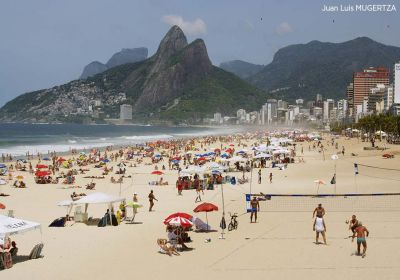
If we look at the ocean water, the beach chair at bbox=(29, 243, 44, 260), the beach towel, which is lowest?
the ocean water

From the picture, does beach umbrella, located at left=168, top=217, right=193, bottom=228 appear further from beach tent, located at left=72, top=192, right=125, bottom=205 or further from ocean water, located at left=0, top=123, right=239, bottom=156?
ocean water, located at left=0, top=123, right=239, bottom=156

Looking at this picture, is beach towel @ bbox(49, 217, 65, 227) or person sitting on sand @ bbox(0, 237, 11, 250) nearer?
person sitting on sand @ bbox(0, 237, 11, 250)

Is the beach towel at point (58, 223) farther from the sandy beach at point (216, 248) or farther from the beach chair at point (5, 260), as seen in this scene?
the beach chair at point (5, 260)

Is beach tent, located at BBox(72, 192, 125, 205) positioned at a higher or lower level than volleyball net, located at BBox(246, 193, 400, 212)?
higher

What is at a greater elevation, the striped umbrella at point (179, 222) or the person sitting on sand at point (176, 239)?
the striped umbrella at point (179, 222)

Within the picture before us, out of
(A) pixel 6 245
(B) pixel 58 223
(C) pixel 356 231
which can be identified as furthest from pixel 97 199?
(C) pixel 356 231

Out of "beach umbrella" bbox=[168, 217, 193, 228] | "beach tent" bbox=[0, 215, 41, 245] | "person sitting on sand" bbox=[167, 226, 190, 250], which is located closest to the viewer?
"beach tent" bbox=[0, 215, 41, 245]

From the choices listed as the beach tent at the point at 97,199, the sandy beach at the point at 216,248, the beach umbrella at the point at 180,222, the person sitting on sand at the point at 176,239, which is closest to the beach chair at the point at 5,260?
the sandy beach at the point at 216,248

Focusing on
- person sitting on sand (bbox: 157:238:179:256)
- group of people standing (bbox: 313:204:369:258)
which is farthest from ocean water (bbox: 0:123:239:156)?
group of people standing (bbox: 313:204:369:258)

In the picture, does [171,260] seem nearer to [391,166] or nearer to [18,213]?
[18,213]

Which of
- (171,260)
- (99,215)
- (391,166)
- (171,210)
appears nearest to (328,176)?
(391,166)
